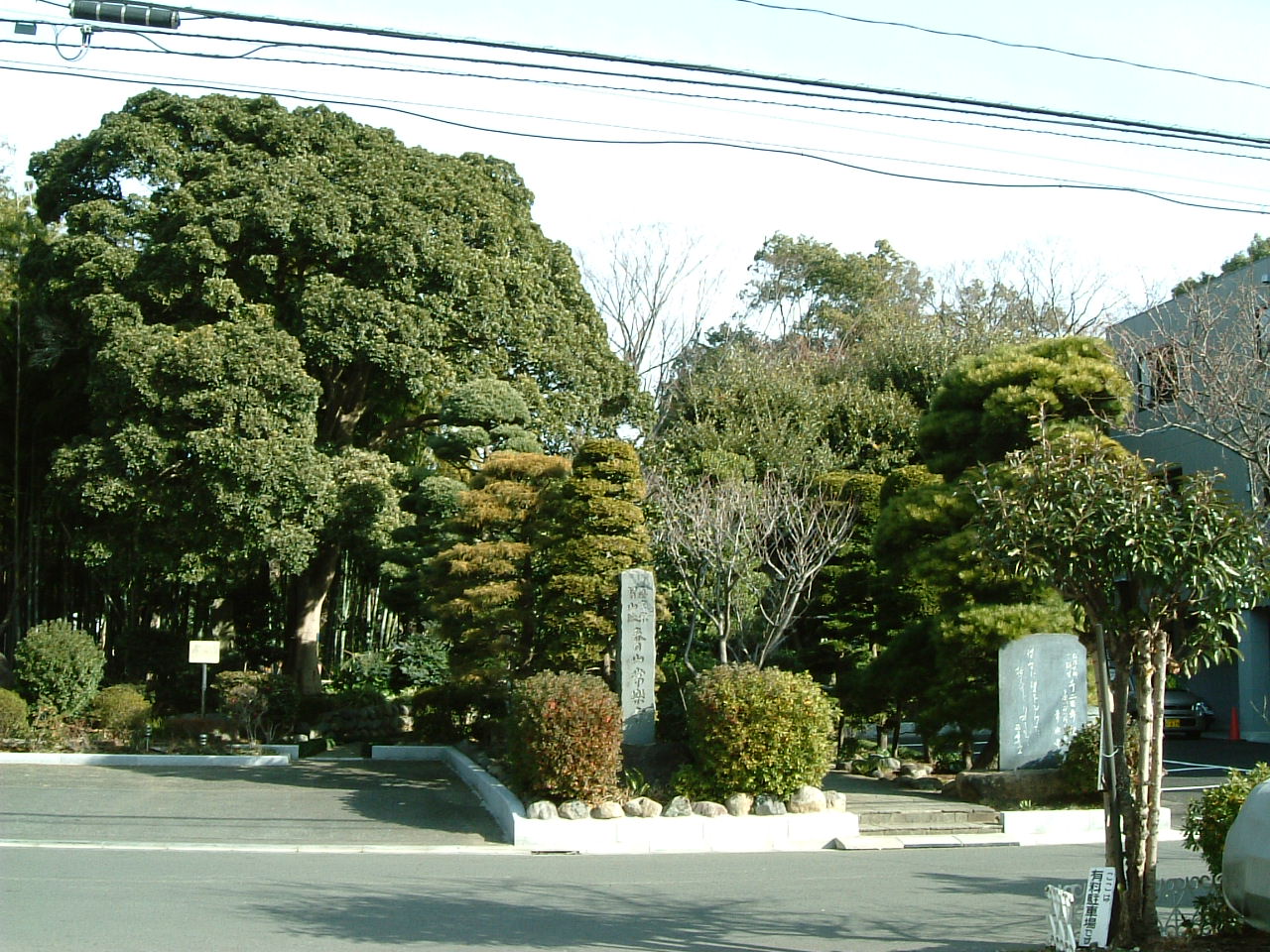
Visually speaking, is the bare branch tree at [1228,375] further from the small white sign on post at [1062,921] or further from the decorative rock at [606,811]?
the small white sign on post at [1062,921]

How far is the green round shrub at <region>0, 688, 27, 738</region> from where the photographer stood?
2086 centimetres

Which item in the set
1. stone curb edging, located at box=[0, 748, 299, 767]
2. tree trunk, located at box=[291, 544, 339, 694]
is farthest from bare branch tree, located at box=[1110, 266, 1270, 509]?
tree trunk, located at box=[291, 544, 339, 694]

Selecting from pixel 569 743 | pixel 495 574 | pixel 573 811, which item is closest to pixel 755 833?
pixel 573 811

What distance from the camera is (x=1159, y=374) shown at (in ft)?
63.1

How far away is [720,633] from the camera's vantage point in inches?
742

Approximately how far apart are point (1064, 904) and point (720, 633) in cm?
1184

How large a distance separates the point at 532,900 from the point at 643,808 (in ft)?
13.2

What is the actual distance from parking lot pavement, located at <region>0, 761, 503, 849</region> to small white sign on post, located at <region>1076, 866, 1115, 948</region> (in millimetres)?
7680

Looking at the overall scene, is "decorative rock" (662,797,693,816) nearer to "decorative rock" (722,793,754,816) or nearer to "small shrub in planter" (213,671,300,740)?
"decorative rock" (722,793,754,816)

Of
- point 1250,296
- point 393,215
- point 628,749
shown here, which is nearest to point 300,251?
point 393,215

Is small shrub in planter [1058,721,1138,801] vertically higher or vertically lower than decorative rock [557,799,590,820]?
higher

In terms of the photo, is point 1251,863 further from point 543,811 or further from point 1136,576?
point 543,811

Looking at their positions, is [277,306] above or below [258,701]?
above

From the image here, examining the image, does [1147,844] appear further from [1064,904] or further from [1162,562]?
[1162,562]
